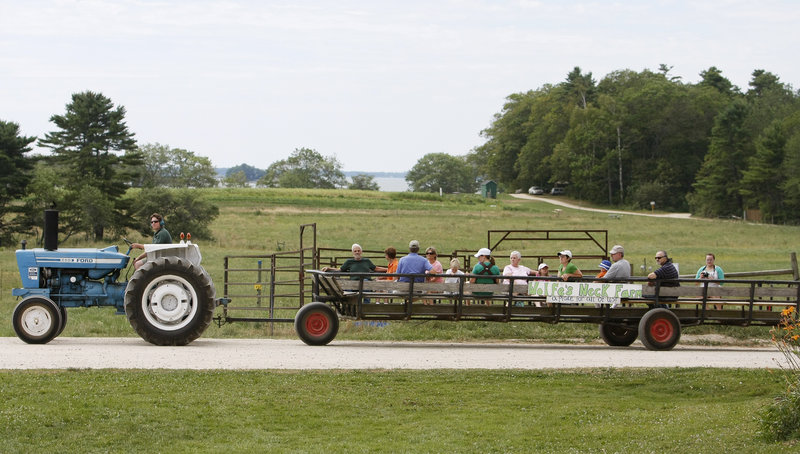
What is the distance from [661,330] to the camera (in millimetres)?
15945

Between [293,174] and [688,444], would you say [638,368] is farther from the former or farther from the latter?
[293,174]

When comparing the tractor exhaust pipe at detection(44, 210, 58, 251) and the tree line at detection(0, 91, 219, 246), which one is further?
the tree line at detection(0, 91, 219, 246)

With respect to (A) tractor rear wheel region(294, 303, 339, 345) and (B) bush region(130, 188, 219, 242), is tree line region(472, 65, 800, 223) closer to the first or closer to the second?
(B) bush region(130, 188, 219, 242)

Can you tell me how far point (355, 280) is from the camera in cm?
1571

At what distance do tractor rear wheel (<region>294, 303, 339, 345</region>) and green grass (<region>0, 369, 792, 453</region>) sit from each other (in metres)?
2.97

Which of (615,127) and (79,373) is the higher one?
(615,127)

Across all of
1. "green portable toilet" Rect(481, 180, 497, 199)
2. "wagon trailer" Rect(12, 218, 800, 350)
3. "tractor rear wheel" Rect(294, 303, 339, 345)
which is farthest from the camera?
"green portable toilet" Rect(481, 180, 497, 199)

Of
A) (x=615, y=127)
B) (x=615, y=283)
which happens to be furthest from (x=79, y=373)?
(x=615, y=127)

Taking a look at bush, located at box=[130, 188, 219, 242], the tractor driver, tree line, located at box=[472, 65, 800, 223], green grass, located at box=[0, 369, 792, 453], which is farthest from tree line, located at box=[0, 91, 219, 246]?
tree line, located at box=[472, 65, 800, 223]

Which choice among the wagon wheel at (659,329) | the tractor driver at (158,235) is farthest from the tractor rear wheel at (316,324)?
the wagon wheel at (659,329)

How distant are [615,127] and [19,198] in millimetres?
72385

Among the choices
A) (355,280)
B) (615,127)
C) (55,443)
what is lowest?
(55,443)

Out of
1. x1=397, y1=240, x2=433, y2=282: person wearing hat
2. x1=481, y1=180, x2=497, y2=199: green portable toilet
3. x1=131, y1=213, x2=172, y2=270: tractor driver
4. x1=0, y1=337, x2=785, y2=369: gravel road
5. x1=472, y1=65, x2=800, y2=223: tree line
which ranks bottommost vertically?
x1=0, y1=337, x2=785, y2=369: gravel road

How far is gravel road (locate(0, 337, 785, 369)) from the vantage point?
13055 mm
